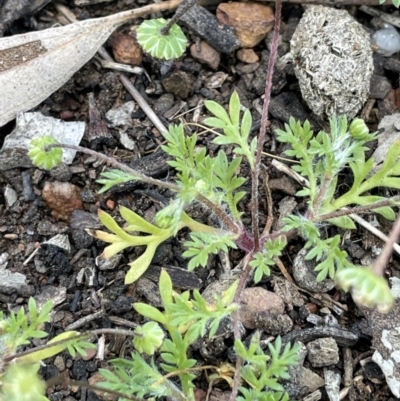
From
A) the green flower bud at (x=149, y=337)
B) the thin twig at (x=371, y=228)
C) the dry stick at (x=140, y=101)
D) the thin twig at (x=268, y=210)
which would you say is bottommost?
the thin twig at (x=371, y=228)

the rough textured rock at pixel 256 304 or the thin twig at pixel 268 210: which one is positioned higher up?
the thin twig at pixel 268 210

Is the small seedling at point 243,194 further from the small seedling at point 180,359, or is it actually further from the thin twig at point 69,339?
the thin twig at point 69,339

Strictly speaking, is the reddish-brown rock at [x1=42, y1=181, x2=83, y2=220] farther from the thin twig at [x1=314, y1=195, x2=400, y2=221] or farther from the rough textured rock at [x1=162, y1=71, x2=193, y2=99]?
the thin twig at [x1=314, y1=195, x2=400, y2=221]

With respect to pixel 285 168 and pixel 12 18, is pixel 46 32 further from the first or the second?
pixel 285 168

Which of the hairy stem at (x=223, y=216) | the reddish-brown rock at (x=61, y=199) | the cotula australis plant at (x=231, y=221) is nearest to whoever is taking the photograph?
the cotula australis plant at (x=231, y=221)

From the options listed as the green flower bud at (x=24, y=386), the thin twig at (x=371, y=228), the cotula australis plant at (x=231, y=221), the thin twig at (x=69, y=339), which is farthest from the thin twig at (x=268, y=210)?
the green flower bud at (x=24, y=386)

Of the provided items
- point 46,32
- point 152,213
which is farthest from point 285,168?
point 46,32
